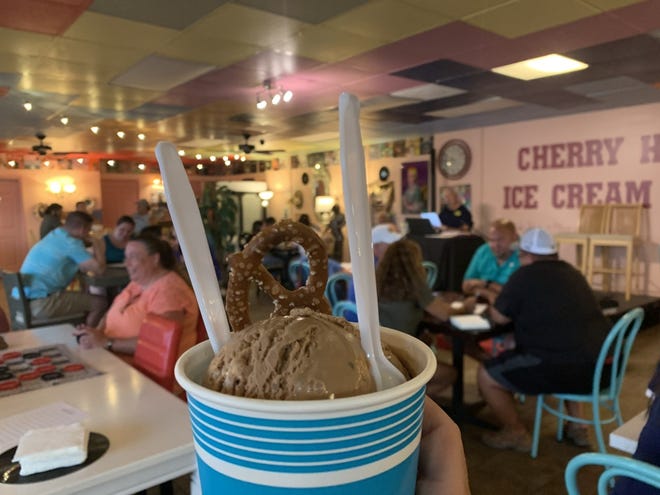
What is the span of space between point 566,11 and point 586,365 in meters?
2.47

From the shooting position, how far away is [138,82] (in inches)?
210

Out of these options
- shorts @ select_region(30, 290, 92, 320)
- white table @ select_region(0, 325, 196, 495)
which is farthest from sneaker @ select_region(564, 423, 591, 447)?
shorts @ select_region(30, 290, 92, 320)

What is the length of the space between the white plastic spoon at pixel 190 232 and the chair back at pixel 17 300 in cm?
431

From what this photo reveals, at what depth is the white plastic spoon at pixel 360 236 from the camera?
444mm

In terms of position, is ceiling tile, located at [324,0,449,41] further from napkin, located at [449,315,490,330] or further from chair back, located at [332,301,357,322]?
napkin, located at [449,315,490,330]

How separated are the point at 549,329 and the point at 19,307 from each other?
415 cm

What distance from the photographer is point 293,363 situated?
49 cm

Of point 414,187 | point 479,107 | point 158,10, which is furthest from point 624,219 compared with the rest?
point 158,10

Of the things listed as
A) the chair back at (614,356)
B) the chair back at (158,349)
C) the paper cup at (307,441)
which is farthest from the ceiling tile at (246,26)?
the paper cup at (307,441)

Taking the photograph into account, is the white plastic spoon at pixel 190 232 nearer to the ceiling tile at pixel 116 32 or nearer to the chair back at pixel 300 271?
the ceiling tile at pixel 116 32

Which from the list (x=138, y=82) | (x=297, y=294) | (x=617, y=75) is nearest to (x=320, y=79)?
(x=138, y=82)

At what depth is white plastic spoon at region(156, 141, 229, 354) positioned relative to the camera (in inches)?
20.1

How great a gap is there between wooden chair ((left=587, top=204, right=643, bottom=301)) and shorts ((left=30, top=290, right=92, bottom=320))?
621cm

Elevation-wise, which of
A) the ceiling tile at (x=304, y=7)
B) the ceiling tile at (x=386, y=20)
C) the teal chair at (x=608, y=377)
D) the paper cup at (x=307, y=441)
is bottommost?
the teal chair at (x=608, y=377)
